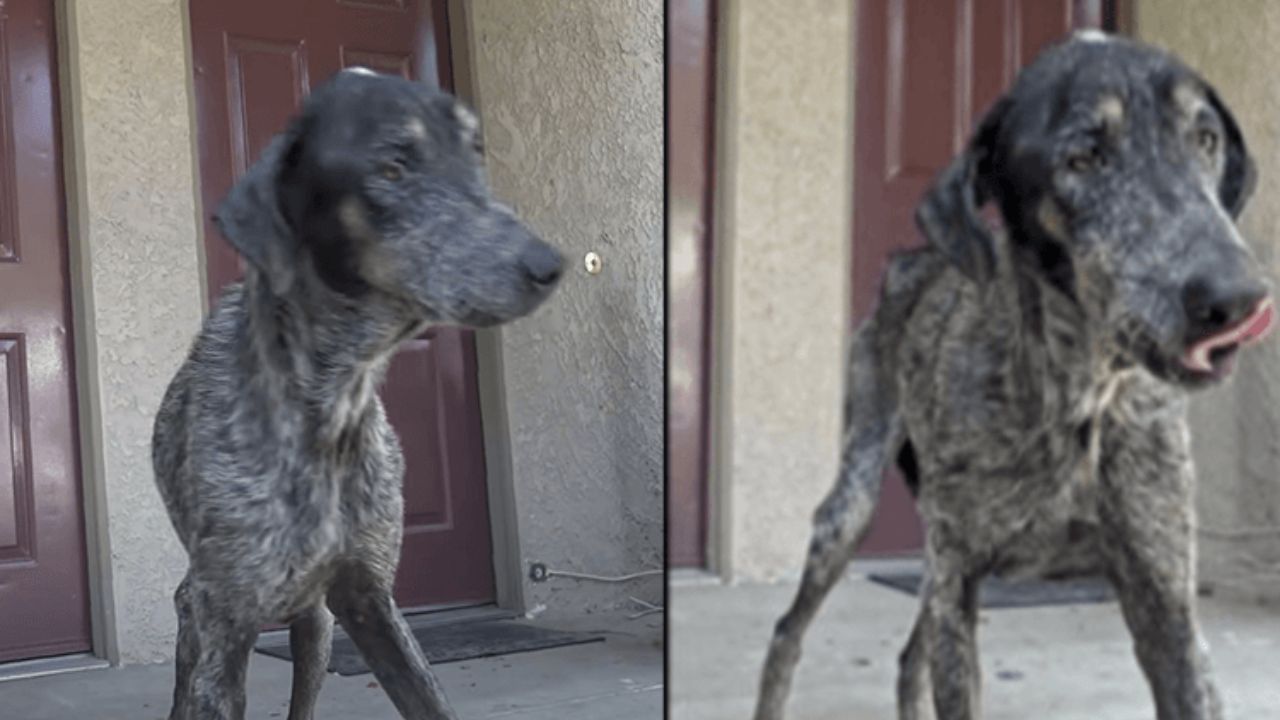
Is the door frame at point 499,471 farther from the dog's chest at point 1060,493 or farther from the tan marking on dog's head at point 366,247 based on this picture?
the dog's chest at point 1060,493

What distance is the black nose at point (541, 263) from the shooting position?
85.9 inches

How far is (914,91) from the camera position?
5.67ft

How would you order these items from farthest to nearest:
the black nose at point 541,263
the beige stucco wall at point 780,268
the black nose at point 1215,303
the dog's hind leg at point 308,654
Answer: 1. the dog's hind leg at point 308,654
2. the black nose at point 541,263
3. the beige stucco wall at point 780,268
4. the black nose at point 1215,303

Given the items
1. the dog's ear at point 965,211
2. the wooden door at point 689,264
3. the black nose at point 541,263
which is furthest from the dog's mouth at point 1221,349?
A: the black nose at point 541,263

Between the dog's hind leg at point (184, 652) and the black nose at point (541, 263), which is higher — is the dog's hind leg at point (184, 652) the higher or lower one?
the lower one

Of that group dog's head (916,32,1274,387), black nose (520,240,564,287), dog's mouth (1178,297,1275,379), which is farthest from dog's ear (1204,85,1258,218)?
black nose (520,240,564,287)

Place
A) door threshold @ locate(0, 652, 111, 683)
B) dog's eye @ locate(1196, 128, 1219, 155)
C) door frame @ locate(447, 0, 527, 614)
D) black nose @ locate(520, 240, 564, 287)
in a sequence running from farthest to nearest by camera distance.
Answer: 1. door threshold @ locate(0, 652, 111, 683)
2. door frame @ locate(447, 0, 527, 614)
3. black nose @ locate(520, 240, 564, 287)
4. dog's eye @ locate(1196, 128, 1219, 155)

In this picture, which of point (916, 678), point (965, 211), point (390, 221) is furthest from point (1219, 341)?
point (390, 221)

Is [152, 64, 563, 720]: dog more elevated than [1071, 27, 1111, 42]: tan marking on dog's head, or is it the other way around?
[1071, 27, 1111, 42]: tan marking on dog's head

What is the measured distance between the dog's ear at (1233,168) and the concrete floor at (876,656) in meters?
0.48

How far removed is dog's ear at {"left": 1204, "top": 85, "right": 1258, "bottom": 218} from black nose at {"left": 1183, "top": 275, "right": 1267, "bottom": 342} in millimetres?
146

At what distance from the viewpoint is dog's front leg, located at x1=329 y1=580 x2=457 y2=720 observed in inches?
97.1

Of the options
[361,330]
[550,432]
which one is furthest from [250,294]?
[550,432]

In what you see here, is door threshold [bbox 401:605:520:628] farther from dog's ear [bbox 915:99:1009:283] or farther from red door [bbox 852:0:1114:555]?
dog's ear [bbox 915:99:1009:283]
